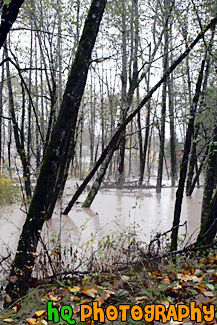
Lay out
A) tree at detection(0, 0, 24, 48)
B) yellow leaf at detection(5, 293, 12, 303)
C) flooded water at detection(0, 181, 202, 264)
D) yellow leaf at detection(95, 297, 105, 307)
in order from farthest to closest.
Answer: flooded water at detection(0, 181, 202, 264) < yellow leaf at detection(5, 293, 12, 303) < tree at detection(0, 0, 24, 48) < yellow leaf at detection(95, 297, 105, 307)

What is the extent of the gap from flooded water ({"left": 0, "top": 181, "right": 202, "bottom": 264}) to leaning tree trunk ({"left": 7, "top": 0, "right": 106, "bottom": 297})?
1.95 metres

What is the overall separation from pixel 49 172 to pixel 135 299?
5.71ft

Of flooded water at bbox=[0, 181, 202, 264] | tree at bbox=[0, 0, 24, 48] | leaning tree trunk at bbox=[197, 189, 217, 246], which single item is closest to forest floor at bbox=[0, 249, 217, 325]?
leaning tree trunk at bbox=[197, 189, 217, 246]

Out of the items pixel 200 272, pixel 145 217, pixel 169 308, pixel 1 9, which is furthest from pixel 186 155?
pixel 145 217

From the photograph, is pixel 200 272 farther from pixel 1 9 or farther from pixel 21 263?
pixel 1 9

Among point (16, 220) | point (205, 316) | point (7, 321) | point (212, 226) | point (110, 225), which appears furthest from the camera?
point (16, 220)

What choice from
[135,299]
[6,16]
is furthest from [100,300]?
[6,16]

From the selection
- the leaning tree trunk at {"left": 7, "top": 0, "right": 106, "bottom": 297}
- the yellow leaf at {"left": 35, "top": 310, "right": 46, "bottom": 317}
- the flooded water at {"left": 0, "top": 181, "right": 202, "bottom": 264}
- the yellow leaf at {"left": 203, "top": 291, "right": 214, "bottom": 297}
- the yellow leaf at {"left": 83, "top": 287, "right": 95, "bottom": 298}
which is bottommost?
the flooded water at {"left": 0, "top": 181, "right": 202, "bottom": 264}

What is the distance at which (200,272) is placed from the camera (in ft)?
12.1

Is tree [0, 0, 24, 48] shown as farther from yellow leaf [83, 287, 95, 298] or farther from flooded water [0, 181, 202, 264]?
flooded water [0, 181, 202, 264]

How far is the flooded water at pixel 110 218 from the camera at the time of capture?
22.2 feet

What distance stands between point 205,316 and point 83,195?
10241 mm

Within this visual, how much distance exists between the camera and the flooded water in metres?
6.77

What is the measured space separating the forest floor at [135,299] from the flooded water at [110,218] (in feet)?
7.77
